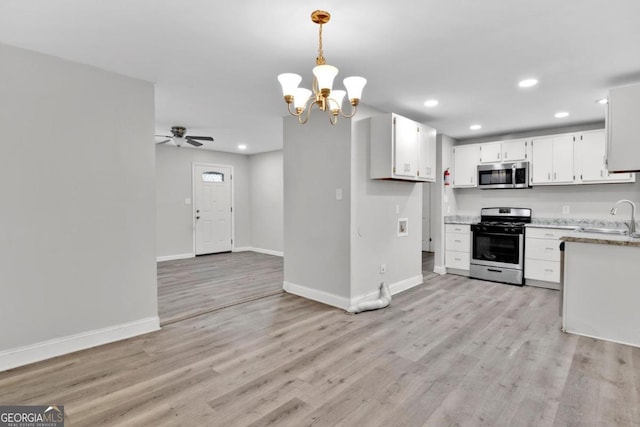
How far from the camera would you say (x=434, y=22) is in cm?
218

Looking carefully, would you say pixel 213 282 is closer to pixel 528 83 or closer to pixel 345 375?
pixel 345 375

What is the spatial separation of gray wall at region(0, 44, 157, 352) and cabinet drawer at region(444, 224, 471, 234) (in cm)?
460

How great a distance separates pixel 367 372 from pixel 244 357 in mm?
1009

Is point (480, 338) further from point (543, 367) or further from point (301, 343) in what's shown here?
point (301, 343)

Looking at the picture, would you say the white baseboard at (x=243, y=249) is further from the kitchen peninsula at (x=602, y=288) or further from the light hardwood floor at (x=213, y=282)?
the kitchen peninsula at (x=602, y=288)

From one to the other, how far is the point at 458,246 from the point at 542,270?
4.04 feet

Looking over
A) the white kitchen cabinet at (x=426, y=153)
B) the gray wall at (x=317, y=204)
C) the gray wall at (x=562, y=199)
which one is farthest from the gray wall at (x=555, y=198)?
the gray wall at (x=317, y=204)

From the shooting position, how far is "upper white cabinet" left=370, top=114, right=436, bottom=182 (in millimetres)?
3848

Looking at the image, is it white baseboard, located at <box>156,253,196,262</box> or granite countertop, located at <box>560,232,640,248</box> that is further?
white baseboard, located at <box>156,253,196,262</box>

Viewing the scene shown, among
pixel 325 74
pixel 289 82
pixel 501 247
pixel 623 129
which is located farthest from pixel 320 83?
pixel 501 247

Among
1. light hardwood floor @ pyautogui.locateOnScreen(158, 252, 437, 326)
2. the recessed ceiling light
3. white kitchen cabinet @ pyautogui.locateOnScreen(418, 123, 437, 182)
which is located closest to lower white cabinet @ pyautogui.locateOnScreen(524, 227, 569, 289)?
light hardwood floor @ pyautogui.locateOnScreen(158, 252, 437, 326)

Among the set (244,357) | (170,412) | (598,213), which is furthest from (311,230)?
(598,213)

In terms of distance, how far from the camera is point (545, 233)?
189 inches

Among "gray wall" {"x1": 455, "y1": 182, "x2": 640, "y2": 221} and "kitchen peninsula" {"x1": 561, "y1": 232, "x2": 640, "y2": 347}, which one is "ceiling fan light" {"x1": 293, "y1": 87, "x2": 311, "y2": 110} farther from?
"gray wall" {"x1": 455, "y1": 182, "x2": 640, "y2": 221}
